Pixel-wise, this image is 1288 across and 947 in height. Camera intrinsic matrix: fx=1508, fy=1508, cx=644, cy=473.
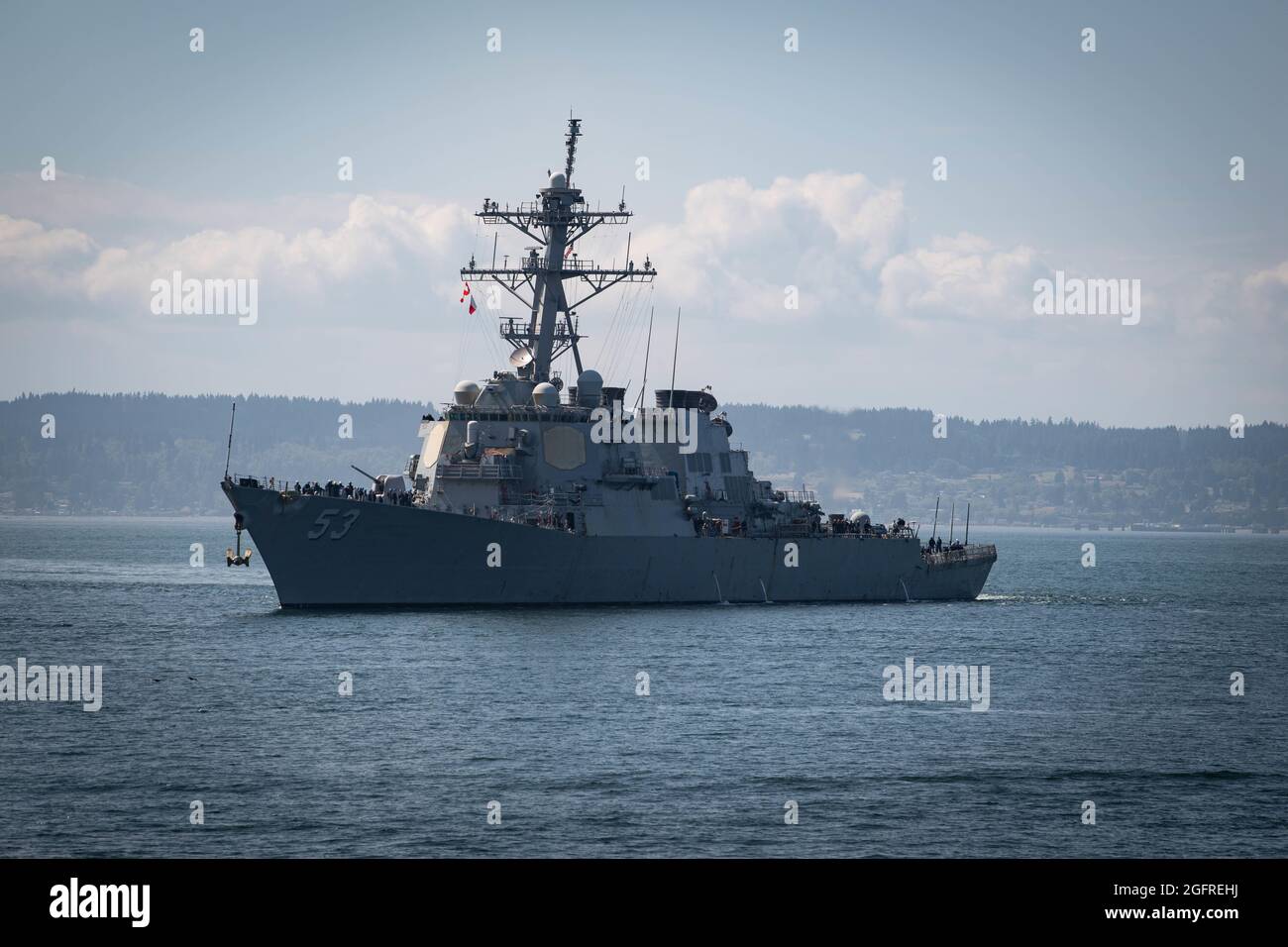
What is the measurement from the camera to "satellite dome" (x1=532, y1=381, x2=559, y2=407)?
43750 millimetres

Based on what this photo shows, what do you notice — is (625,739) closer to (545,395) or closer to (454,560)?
(454,560)

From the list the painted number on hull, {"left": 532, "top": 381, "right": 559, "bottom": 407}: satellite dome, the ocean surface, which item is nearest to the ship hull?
the painted number on hull

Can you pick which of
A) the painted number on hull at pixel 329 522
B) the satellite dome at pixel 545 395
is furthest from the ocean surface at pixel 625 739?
the satellite dome at pixel 545 395

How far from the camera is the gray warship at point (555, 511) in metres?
38.8

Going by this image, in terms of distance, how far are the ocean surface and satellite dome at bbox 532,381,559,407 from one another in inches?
262

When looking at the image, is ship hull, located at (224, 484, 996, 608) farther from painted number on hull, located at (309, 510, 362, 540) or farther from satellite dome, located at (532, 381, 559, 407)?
satellite dome, located at (532, 381, 559, 407)

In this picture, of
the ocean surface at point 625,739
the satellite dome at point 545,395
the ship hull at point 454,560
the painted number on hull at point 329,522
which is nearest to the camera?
the ocean surface at point 625,739

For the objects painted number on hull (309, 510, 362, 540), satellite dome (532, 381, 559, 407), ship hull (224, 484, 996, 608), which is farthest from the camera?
satellite dome (532, 381, 559, 407)

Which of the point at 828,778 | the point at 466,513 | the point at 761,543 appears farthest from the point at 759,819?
the point at 761,543

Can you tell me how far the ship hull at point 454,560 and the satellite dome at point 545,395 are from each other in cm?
448

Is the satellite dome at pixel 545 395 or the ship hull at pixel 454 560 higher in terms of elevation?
the satellite dome at pixel 545 395

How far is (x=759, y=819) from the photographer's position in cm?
2000

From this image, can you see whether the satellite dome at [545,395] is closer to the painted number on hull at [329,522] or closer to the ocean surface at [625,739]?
the ocean surface at [625,739]
